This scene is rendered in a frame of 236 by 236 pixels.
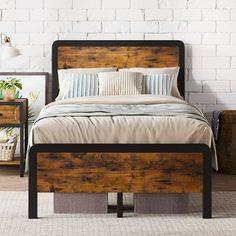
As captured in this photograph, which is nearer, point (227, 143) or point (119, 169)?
point (119, 169)

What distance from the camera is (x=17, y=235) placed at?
436cm

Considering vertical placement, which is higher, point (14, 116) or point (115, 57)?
point (115, 57)

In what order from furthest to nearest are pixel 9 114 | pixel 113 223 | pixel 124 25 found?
1. pixel 124 25
2. pixel 9 114
3. pixel 113 223

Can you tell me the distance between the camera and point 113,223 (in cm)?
468

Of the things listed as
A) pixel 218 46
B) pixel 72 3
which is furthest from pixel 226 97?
pixel 72 3

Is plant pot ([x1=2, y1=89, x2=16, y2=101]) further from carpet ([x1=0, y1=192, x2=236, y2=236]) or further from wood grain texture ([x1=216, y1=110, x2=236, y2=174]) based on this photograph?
wood grain texture ([x1=216, y1=110, x2=236, y2=174])

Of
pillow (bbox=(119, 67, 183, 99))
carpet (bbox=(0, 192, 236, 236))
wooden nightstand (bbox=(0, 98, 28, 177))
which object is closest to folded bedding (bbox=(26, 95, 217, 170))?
carpet (bbox=(0, 192, 236, 236))

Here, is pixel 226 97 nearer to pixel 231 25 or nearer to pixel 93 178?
pixel 231 25

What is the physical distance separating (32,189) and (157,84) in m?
2.28

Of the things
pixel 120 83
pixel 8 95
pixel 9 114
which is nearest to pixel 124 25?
pixel 120 83

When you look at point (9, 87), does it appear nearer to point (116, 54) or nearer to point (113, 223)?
point (116, 54)

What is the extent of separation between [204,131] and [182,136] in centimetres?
15

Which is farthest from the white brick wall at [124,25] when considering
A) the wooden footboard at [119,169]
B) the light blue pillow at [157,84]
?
the wooden footboard at [119,169]

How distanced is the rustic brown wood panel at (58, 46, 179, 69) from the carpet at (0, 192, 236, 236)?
6.90 feet
